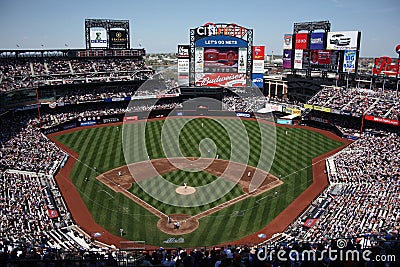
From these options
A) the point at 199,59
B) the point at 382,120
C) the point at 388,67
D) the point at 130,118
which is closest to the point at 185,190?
the point at 382,120

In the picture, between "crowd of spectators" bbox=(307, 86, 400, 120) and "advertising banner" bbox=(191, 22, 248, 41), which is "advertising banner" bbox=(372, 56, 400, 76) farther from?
"advertising banner" bbox=(191, 22, 248, 41)

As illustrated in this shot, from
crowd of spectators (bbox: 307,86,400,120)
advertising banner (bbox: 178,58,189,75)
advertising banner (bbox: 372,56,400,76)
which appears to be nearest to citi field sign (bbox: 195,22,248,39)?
advertising banner (bbox: 178,58,189,75)

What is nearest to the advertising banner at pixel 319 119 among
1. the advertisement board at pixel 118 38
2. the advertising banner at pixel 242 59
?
the advertising banner at pixel 242 59

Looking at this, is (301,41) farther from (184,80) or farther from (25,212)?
(25,212)

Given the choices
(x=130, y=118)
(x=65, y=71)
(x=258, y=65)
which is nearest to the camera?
(x=65, y=71)

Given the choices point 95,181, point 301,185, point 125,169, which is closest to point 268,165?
point 301,185

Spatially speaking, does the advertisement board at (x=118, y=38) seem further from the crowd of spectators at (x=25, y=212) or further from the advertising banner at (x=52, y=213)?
the advertising banner at (x=52, y=213)

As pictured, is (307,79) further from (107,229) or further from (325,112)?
(107,229)
